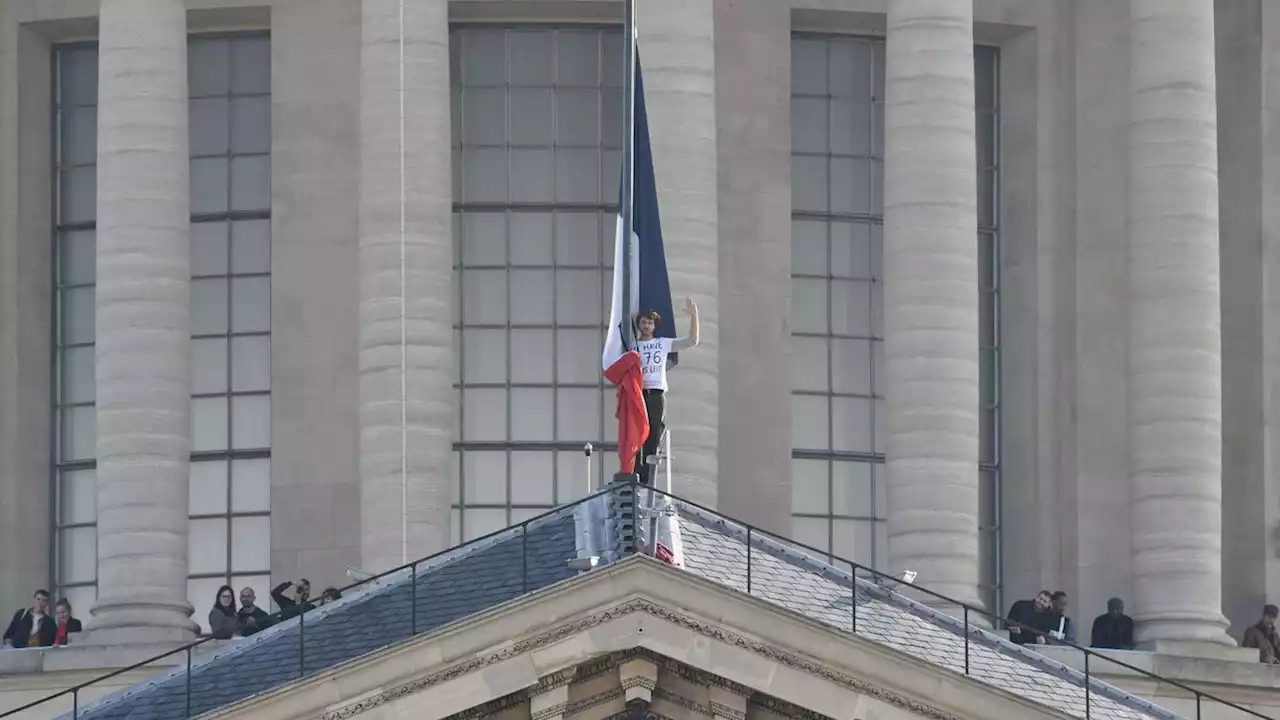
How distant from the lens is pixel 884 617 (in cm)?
6962

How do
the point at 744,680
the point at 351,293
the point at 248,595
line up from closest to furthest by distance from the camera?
the point at 744,680
the point at 248,595
the point at 351,293

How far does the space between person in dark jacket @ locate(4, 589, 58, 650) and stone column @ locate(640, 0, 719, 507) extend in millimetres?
12109

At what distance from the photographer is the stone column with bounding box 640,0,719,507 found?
96375mm

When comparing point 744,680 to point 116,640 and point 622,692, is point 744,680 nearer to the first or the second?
point 622,692

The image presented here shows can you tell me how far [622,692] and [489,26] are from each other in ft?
131

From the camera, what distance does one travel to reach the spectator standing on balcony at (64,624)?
9500 cm

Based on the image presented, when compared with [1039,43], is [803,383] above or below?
below

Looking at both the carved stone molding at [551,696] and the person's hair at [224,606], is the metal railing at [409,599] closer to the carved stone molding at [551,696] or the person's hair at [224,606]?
the carved stone molding at [551,696]

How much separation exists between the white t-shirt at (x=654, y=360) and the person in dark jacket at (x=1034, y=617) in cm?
1720

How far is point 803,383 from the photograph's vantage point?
340 ft

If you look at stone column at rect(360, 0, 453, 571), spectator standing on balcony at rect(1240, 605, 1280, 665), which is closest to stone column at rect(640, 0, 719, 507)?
stone column at rect(360, 0, 453, 571)

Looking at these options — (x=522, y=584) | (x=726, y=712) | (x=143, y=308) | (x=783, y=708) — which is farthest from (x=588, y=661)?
(x=143, y=308)

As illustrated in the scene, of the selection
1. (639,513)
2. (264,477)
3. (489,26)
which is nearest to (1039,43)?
(489,26)

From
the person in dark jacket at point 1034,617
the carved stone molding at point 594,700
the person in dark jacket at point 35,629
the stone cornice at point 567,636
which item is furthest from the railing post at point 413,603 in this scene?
the person in dark jacket at point 35,629
